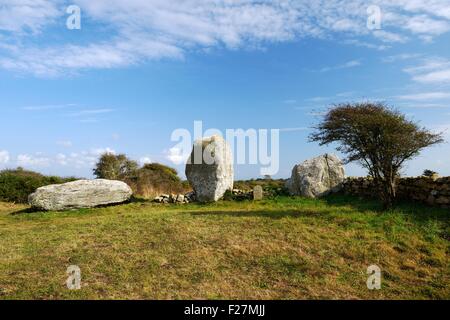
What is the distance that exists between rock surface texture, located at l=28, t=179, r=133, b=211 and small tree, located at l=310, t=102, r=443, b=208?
11.1m

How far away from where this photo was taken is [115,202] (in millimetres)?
20312

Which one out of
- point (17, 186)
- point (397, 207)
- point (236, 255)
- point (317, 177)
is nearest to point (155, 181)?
point (17, 186)

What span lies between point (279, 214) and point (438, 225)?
5353mm

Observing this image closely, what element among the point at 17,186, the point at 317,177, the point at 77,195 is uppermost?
the point at 317,177

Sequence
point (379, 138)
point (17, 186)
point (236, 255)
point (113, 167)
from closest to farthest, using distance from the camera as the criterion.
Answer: point (236, 255)
point (379, 138)
point (17, 186)
point (113, 167)

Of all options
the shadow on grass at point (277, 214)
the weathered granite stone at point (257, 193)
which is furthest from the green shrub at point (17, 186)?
the shadow on grass at point (277, 214)

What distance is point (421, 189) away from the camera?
Answer: 16.3 meters

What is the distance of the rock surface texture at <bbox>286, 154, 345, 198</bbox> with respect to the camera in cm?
2072

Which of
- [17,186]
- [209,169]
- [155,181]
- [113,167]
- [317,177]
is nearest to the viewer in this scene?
[209,169]

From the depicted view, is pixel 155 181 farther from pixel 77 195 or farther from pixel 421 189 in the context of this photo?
pixel 421 189

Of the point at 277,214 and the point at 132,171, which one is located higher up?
the point at 132,171

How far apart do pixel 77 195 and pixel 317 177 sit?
12.3m

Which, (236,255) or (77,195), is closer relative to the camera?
(236,255)

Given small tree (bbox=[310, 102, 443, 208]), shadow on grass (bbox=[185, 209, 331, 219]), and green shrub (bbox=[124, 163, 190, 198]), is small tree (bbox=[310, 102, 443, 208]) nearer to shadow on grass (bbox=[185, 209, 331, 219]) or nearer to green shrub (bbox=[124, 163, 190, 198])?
shadow on grass (bbox=[185, 209, 331, 219])
